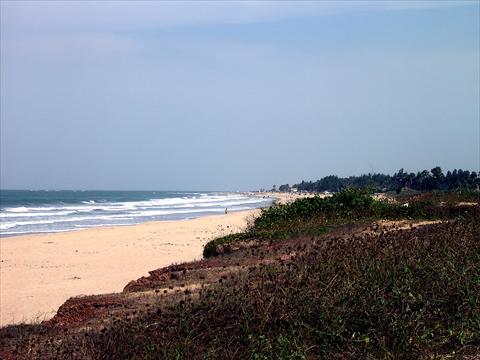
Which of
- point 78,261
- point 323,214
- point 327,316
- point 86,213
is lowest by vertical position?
point 78,261

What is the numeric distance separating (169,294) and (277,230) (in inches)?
273

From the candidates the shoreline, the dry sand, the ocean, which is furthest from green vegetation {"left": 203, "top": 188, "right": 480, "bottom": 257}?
the ocean

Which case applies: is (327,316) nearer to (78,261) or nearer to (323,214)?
(323,214)

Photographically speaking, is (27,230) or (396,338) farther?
(27,230)

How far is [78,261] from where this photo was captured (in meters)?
22.5

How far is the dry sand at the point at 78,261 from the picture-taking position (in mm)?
15430

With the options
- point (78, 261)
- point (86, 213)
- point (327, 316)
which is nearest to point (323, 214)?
point (78, 261)

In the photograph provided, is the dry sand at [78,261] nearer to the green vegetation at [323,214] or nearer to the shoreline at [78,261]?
the shoreline at [78,261]

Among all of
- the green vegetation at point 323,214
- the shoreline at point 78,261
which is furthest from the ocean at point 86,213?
the green vegetation at point 323,214

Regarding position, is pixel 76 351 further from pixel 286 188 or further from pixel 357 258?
pixel 286 188

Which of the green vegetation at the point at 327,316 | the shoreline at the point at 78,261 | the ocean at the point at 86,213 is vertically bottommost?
the shoreline at the point at 78,261

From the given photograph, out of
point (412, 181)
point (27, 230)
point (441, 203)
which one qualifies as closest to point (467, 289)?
point (441, 203)

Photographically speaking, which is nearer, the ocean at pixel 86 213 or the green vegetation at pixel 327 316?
the green vegetation at pixel 327 316

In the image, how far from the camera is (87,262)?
877 inches
